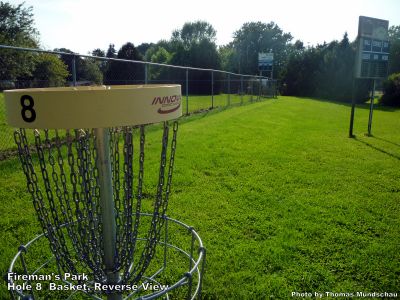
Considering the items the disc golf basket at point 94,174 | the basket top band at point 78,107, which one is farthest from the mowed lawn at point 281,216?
the basket top band at point 78,107

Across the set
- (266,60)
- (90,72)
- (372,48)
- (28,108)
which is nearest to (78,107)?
(28,108)

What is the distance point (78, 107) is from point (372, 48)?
36.8 ft

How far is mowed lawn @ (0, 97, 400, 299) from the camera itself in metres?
2.64

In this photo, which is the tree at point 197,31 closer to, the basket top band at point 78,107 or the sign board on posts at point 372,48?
the sign board on posts at point 372,48

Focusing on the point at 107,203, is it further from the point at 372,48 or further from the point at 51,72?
the point at 372,48

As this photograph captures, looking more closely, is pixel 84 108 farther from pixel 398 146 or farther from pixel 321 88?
pixel 321 88

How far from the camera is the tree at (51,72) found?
6499mm

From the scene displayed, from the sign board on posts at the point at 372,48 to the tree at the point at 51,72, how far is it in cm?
845

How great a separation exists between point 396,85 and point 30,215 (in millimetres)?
30412

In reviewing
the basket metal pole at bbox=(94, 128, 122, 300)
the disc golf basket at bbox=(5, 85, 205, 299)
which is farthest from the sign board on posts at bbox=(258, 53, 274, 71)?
the basket metal pole at bbox=(94, 128, 122, 300)

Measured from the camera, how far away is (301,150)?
7.42 meters

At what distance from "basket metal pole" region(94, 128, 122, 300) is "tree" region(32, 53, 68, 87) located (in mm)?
5576

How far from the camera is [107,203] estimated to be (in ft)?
5.56

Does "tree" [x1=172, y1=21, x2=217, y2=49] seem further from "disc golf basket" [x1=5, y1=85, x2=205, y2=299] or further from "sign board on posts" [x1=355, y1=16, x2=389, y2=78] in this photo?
"disc golf basket" [x1=5, y1=85, x2=205, y2=299]
